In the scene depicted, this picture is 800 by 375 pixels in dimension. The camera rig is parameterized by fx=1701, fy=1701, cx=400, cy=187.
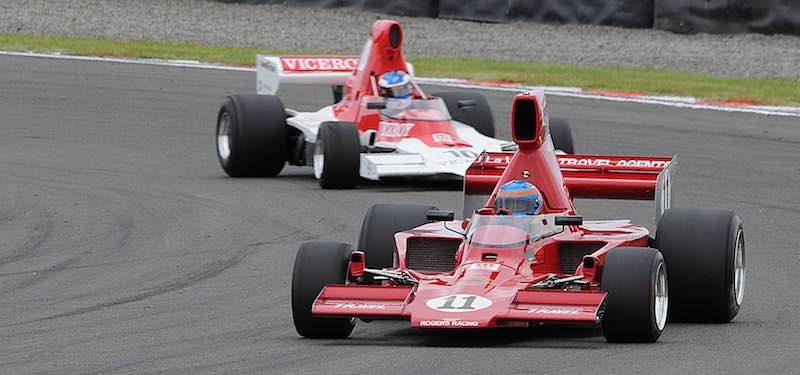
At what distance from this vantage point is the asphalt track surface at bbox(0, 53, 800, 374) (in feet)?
28.2

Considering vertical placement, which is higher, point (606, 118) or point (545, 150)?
point (545, 150)

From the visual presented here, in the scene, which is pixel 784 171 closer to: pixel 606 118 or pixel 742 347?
pixel 606 118

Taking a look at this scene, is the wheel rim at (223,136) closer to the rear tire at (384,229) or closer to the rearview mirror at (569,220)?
the rear tire at (384,229)

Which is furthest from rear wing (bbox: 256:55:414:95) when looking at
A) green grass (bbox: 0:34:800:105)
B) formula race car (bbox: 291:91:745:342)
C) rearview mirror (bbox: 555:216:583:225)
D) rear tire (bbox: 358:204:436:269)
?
rearview mirror (bbox: 555:216:583:225)

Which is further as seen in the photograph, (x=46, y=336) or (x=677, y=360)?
(x=46, y=336)

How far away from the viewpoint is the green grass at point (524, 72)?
24531mm

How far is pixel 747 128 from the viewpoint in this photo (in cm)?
2130

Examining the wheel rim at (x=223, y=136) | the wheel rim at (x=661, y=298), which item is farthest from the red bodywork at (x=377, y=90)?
the wheel rim at (x=661, y=298)

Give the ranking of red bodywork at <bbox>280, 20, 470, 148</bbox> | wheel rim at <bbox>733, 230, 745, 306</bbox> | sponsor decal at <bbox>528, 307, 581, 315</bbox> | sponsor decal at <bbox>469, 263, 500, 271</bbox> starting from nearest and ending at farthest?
sponsor decal at <bbox>528, 307, 581, 315</bbox>
sponsor decal at <bbox>469, 263, 500, 271</bbox>
wheel rim at <bbox>733, 230, 745, 306</bbox>
red bodywork at <bbox>280, 20, 470, 148</bbox>

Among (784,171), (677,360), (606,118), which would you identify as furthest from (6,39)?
(677,360)

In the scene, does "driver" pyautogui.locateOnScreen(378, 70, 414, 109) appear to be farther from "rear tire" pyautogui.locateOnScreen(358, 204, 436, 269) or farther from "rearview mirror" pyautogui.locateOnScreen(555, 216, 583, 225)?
"rearview mirror" pyautogui.locateOnScreen(555, 216, 583, 225)

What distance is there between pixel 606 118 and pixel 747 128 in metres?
1.94

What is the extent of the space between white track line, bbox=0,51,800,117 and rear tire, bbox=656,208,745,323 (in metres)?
13.2

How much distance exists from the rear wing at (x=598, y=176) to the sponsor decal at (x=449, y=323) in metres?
2.32
